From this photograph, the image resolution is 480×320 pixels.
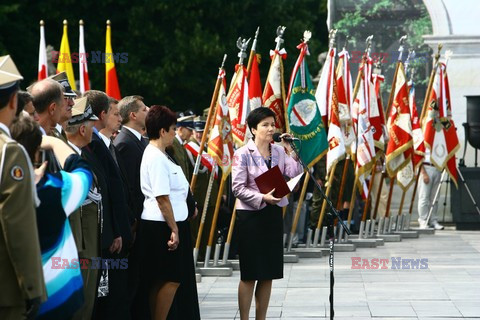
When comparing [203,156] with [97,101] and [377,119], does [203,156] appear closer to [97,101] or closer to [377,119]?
[377,119]

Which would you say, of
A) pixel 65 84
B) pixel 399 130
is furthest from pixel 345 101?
pixel 65 84

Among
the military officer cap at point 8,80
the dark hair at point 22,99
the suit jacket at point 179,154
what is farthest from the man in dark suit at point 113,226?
the suit jacket at point 179,154

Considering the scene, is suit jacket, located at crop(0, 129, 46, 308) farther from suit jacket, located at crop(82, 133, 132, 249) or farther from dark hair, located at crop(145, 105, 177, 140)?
dark hair, located at crop(145, 105, 177, 140)

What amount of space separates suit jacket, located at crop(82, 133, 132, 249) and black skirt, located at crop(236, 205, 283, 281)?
1679mm

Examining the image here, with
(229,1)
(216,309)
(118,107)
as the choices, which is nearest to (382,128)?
(216,309)

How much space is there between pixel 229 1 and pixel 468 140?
15.3m

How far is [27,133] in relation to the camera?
232 inches

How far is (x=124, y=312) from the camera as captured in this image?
27.9 ft

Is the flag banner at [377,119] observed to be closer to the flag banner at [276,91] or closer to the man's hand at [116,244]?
the flag banner at [276,91]

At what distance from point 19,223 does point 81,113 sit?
2668 mm

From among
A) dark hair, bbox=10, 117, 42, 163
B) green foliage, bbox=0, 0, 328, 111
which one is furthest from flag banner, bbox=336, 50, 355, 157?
green foliage, bbox=0, 0, 328, 111

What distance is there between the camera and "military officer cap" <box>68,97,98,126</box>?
8.02 meters

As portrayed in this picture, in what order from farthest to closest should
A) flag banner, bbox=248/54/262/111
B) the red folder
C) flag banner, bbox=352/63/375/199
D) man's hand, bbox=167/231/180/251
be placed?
flag banner, bbox=352/63/375/199 < flag banner, bbox=248/54/262/111 < the red folder < man's hand, bbox=167/231/180/251

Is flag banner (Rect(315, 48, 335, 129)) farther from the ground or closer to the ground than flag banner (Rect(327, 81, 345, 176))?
farther from the ground
